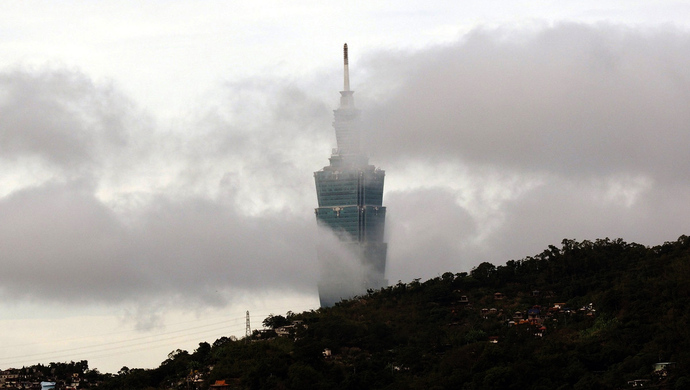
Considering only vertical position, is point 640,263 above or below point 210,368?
above

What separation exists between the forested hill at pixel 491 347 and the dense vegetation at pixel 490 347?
16 cm

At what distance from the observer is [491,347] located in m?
161

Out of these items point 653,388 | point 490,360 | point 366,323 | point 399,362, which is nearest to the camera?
point 653,388

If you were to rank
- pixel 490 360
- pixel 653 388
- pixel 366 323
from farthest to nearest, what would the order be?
pixel 366 323, pixel 490 360, pixel 653 388

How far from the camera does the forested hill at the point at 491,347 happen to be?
15125cm

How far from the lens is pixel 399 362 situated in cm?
17338

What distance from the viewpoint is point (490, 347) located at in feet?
530

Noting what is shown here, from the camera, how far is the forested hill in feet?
496

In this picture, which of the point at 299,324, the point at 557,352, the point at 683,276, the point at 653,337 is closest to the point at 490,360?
the point at 557,352

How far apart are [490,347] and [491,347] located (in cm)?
27

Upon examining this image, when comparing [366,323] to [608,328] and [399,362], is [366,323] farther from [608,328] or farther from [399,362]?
[608,328]

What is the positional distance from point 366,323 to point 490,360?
3720cm

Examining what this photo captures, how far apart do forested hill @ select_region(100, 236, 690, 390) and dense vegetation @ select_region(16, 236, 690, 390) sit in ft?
0.54

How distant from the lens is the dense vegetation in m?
152
